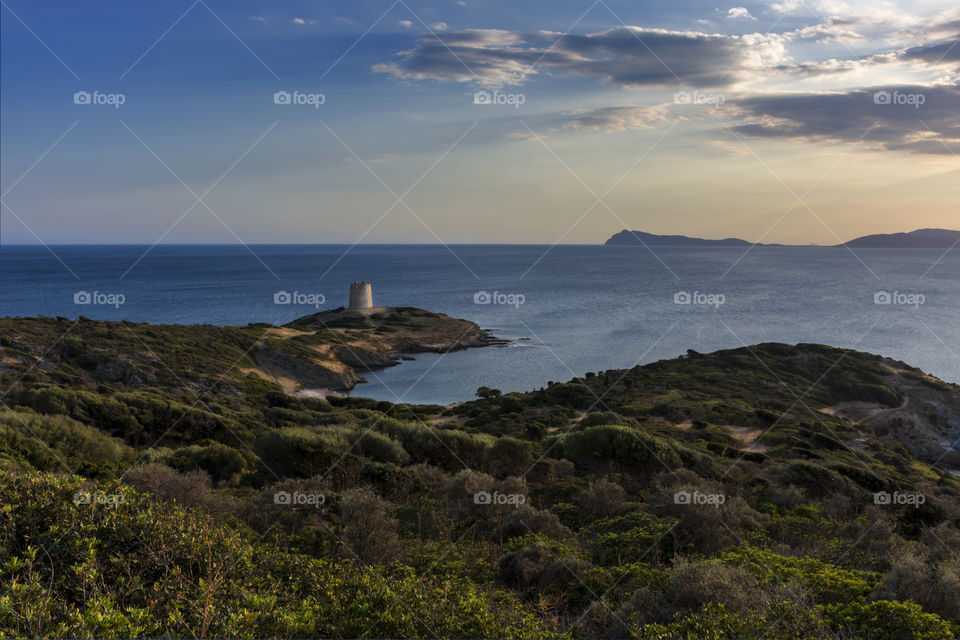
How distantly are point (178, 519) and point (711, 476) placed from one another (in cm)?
1596

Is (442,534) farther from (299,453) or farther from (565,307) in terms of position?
(565,307)

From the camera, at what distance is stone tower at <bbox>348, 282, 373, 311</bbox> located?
82500mm

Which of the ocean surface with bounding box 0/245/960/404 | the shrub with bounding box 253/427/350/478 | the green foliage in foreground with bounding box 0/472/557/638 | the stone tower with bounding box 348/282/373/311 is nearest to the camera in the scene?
the green foliage in foreground with bounding box 0/472/557/638

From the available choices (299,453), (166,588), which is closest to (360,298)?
(299,453)

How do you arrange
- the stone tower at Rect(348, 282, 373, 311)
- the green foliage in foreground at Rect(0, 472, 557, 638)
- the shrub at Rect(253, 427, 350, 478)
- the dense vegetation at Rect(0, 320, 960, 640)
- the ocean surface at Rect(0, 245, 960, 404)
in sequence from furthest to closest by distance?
the stone tower at Rect(348, 282, 373, 311)
the ocean surface at Rect(0, 245, 960, 404)
the shrub at Rect(253, 427, 350, 478)
the dense vegetation at Rect(0, 320, 960, 640)
the green foliage in foreground at Rect(0, 472, 557, 638)

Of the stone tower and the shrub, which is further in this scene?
the stone tower

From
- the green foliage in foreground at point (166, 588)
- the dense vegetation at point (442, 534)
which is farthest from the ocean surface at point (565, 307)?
the green foliage in foreground at point (166, 588)

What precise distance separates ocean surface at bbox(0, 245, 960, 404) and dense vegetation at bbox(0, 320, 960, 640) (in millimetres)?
19090

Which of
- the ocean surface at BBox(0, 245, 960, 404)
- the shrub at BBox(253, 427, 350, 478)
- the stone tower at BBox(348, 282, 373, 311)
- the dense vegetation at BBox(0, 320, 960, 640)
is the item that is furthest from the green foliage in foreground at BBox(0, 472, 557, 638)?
the stone tower at BBox(348, 282, 373, 311)

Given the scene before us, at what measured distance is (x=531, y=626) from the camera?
5.74m

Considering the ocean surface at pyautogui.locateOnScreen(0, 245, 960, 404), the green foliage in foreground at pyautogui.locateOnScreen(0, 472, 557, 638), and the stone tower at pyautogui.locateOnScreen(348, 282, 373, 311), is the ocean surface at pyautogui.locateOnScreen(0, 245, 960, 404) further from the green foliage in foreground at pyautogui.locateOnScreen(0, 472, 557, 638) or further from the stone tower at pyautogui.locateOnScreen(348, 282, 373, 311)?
the green foliage in foreground at pyautogui.locateOnScreen(0, 472, 557, 638)

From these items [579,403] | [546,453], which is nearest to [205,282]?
[579,403]

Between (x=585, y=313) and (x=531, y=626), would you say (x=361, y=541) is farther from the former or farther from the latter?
(x=585, y=313)

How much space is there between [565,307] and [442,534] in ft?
306
